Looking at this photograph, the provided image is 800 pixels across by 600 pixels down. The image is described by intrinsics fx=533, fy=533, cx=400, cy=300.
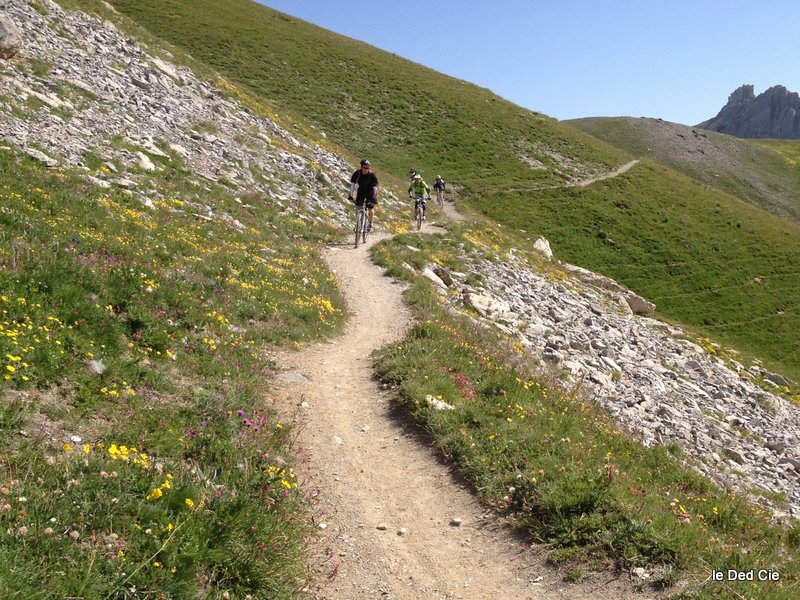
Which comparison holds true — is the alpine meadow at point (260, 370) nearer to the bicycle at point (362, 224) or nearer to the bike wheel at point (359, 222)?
the bicycle at point (362, 224)

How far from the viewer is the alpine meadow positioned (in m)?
5.44

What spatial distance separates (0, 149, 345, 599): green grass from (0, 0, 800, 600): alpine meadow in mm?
34

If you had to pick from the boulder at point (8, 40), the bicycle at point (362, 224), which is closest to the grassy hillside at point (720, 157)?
the bicycle at point (362, 224)

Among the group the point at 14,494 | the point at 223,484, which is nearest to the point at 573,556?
the point at 223,484

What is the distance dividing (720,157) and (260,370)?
134 meters

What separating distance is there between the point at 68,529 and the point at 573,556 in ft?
18.3

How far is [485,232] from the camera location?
35.2m

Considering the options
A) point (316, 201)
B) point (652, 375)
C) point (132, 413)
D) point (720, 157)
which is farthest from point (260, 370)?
point (720, 157)

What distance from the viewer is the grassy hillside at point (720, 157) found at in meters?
104

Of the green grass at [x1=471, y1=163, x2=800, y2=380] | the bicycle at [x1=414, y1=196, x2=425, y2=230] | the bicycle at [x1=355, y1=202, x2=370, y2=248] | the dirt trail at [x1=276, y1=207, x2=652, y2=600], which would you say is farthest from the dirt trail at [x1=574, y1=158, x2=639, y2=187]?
the dirt trail at [x1=276, y1=207, x2=652, y2=600]

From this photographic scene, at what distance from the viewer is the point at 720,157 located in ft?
387

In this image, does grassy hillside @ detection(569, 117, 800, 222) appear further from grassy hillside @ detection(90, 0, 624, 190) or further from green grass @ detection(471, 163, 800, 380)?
green grass @ detection(471, 163, 800, 380)

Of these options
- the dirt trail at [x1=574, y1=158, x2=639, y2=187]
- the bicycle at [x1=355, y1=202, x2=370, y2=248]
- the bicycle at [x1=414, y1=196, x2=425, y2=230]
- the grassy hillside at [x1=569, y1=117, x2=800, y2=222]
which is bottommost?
the bicycle at [x1=355, y1=202, x2=370, y2=248]

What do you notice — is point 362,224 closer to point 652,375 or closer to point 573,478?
point 652,375
